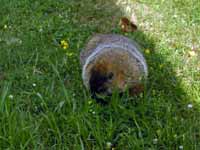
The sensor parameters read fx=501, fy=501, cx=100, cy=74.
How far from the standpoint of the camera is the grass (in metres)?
3.51

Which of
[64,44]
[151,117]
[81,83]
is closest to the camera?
[151,117]

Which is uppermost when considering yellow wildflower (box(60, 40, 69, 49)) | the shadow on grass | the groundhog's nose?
yellow wildflower (box(60, 40, 69, 49))

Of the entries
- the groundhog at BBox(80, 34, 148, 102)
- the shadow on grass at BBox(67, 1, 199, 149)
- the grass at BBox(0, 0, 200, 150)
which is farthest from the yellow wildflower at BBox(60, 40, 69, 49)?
the shadow on grass at BBox(67, 1, 199, 149)

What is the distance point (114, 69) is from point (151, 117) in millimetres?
451

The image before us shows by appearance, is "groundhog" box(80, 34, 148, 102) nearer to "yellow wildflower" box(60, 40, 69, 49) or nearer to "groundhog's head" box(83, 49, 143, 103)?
"groundhog's head" box(83, 49, 143, 103)

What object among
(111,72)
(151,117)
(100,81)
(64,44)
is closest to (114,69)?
(111,72)

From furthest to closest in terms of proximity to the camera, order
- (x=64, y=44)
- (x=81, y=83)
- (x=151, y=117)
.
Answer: (x=64, y=44)
(x=81, y=83)
(x=151, y=117)

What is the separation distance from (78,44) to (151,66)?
771 mm

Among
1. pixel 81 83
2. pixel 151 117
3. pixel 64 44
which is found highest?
pixel 64 44

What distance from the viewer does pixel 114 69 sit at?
148 inches

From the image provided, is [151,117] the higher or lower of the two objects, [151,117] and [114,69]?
the lower

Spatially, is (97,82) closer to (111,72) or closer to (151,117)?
(111,72)

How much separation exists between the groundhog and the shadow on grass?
102 millimetres

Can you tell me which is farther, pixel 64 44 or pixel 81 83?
pixel 64 44
